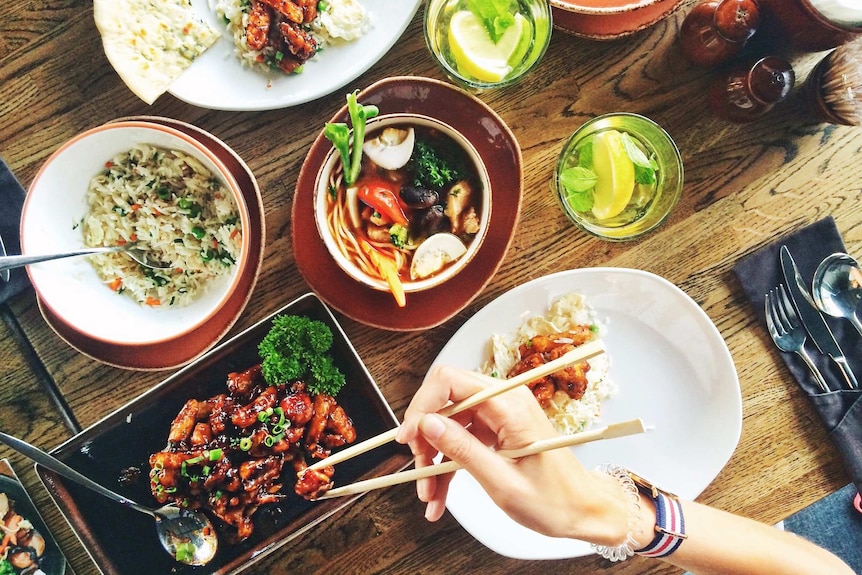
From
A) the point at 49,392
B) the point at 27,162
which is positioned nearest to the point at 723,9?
the point at 27,162

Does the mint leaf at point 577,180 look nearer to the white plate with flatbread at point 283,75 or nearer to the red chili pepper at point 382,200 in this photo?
the red chili pepper at point 382,200

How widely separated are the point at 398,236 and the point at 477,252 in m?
0.22

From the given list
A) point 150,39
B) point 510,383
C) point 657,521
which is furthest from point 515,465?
point 150,39

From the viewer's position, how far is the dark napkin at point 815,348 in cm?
189

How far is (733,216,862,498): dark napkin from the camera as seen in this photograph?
6.20ft

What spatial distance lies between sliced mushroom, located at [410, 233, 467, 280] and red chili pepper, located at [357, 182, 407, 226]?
103 mm

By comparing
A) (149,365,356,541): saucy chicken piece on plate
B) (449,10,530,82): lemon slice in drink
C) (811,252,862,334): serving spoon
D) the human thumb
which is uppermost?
(449,10,530,82): lemon slice in drink

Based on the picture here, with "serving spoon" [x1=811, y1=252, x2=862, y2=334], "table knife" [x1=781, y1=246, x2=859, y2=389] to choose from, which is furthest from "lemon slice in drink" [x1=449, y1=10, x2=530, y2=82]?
"serving spoon" [x1=811, y1=252, x2=862, y2=334]

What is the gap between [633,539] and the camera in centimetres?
163

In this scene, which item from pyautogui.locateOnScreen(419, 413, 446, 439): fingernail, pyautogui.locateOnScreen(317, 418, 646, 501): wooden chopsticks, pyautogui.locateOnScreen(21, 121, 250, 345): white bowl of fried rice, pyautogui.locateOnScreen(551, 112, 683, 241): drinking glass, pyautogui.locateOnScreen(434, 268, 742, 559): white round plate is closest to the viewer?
pyautogui.locateOnScreen(317, 418, 646, 501): wooden chopsticks

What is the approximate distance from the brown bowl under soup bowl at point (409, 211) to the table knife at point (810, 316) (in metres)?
0.97

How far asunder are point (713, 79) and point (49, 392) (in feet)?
7.17

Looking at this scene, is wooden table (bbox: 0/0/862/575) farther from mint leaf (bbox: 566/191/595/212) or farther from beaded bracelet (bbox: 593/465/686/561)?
beaded bracelet (bbox: 593/465/686/561)

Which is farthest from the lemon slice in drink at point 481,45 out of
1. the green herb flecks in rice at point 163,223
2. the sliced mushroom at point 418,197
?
the green herb flecks in rice at point 163,223
